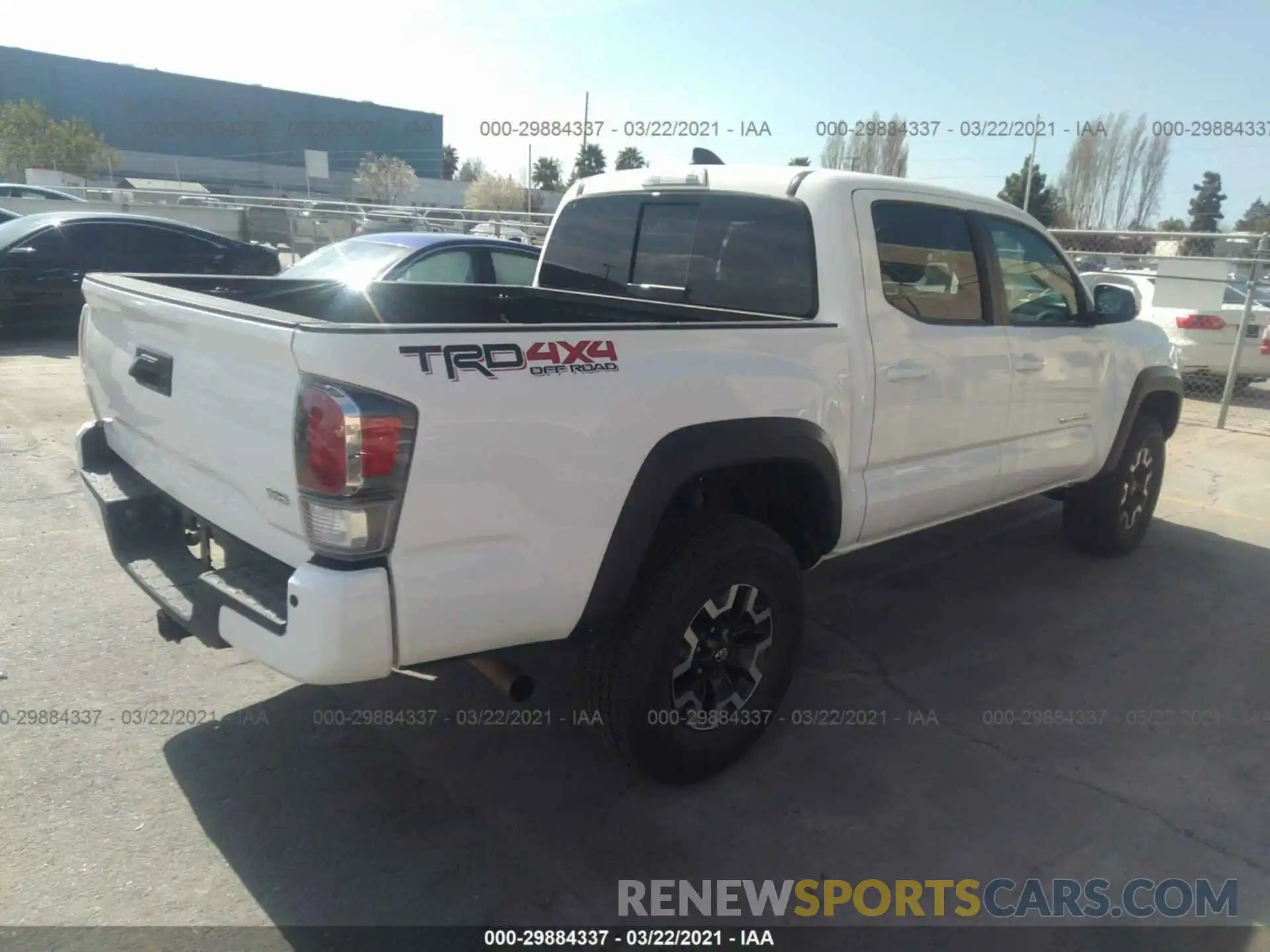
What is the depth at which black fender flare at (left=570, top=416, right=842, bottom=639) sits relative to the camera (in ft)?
8.84

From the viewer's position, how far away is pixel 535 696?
378 centimetres

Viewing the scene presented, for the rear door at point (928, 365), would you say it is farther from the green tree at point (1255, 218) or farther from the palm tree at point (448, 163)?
the palm tree at point (448, 163)

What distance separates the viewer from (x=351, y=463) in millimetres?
2195

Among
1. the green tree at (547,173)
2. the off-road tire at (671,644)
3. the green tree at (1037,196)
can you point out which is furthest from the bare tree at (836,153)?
the green tree at (547,173)

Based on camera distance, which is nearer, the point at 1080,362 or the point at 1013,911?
the point at 1013,911

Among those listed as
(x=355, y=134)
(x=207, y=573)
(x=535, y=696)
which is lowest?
(x=535, y=696)

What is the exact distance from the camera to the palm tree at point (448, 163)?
3380 inches

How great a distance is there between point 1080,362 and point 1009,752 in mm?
2269

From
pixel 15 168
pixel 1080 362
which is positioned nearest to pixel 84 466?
pixel 1080 362

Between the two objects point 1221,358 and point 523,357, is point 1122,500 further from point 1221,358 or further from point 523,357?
point 1221,358

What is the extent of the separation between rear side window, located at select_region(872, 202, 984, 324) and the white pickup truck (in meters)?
0.02

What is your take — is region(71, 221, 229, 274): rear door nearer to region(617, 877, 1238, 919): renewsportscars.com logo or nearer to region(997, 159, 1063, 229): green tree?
region(617, 877, 1238, 919): renewsportscars.com logo

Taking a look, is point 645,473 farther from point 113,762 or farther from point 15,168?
point 15,168

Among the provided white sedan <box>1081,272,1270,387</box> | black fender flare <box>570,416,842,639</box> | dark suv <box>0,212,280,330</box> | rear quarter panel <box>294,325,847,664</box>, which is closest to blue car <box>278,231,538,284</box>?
dark suv <box>0,212,280,330</box>
